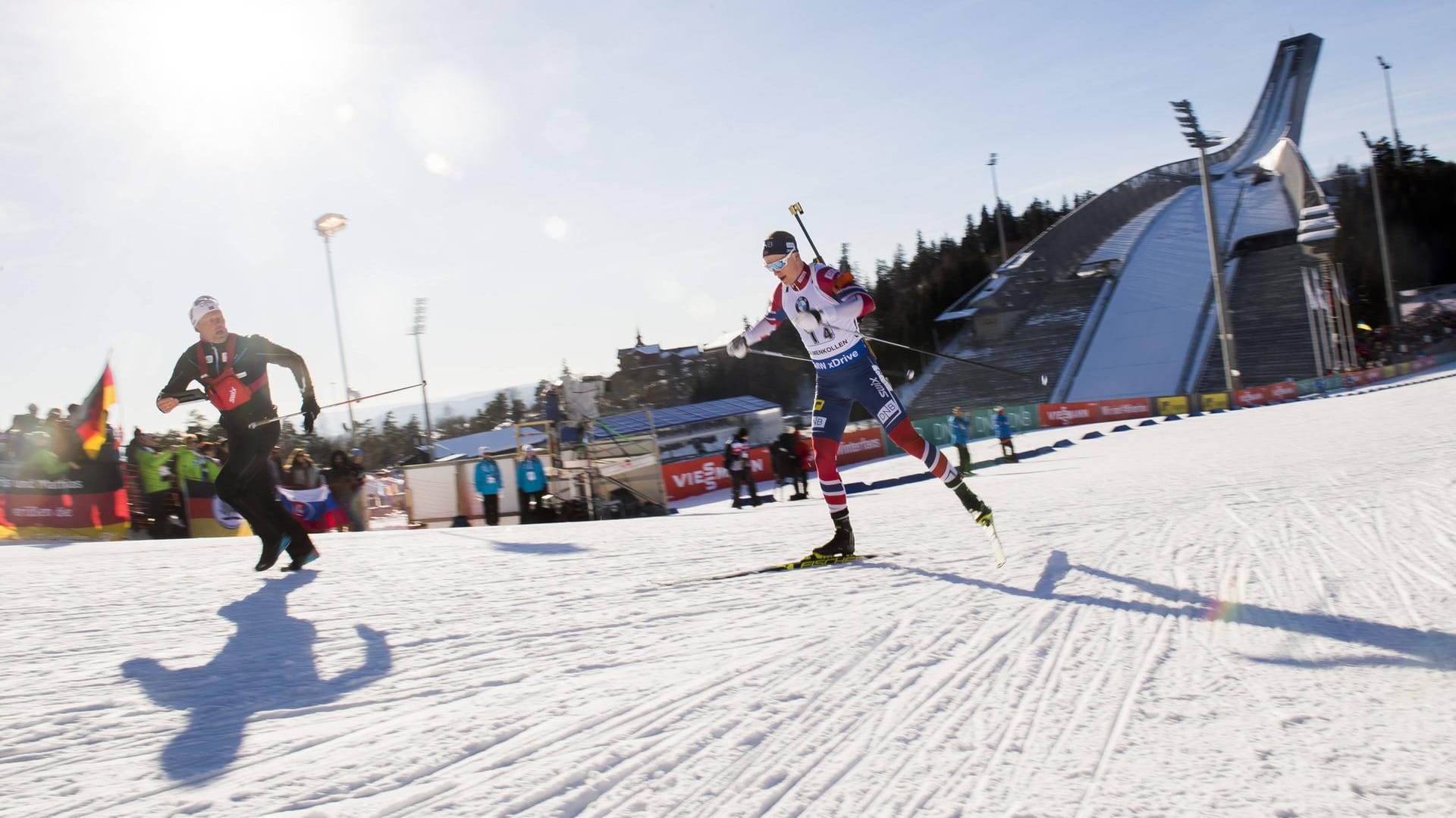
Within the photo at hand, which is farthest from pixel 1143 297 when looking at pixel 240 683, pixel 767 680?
pixel 240 683

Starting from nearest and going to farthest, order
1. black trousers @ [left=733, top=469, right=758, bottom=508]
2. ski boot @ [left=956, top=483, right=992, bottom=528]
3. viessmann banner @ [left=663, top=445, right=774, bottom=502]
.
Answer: ski boot @ [left=956, top=483, right=992, bottom=528] < black trousers @ [left=733, top=469, right=758, bottom=508] < viessmann banner @ [left=663, top=445, right=774, bottom=502]

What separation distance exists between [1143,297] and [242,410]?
52912 mm

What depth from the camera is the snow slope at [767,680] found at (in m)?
2.04

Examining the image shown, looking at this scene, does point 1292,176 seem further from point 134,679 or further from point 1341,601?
point 134,679

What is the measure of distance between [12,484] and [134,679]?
9.06 meters

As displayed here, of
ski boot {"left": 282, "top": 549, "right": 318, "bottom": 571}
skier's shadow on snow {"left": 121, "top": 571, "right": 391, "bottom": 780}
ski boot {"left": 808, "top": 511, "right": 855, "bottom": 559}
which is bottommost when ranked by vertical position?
ski boot {"left": 808, "top": 511, "right": 855, "bottom": 559}

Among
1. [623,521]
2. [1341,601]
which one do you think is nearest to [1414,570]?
[1341,601]

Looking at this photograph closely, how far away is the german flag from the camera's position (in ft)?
33.1

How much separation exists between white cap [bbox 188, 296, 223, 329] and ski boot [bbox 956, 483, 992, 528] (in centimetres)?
429

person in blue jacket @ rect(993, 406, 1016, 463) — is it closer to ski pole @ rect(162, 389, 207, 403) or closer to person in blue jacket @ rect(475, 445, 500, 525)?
person in blue jacket @ rect(475, 445, 500, 525)

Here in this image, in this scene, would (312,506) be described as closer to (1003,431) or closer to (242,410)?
(242,410)

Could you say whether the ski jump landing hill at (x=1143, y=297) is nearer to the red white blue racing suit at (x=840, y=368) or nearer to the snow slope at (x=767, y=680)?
the red white blue racing suit at (x=840, y=368)

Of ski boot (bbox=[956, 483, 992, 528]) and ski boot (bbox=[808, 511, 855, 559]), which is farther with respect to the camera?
ski boot (bbox=[808, 511, 855, 559])

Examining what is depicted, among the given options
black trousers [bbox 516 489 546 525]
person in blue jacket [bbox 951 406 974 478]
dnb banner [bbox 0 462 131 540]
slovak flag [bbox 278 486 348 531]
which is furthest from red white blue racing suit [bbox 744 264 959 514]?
person in blue jacket [bbox 951 406 974 478]
